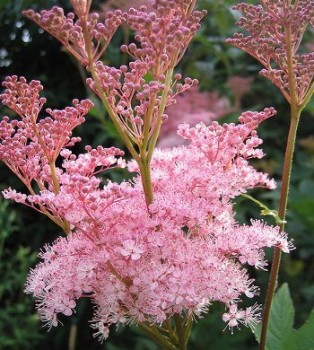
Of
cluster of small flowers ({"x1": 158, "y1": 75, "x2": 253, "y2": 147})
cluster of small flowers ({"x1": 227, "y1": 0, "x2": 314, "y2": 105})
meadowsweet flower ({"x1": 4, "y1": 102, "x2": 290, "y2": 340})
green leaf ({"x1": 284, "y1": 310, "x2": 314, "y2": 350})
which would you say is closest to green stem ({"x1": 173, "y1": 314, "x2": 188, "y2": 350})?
meadowsweet flower ({"x1": 4, "y1": 102, "x2": 290, "y2": 340})

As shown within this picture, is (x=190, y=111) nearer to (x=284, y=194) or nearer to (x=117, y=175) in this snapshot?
(x=117, y=175)

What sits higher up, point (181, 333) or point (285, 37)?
point (285, 37)

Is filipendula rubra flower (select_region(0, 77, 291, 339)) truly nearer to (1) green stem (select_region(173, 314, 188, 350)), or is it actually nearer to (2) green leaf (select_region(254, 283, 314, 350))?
(1) green stem (select_region(173, 314, 188, 350))

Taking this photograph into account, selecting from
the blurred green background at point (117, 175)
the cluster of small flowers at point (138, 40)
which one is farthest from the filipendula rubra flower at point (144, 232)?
the blurred green background at point (117, 175)

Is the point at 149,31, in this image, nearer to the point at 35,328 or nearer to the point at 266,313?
the point at 266,313

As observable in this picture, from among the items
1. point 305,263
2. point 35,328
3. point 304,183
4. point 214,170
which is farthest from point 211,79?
point 214,170

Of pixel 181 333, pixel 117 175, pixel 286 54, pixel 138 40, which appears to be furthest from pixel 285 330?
pixel 117 175

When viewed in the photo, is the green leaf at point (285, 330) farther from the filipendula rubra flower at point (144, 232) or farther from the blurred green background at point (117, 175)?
the blurred green background at point (117, 175)
